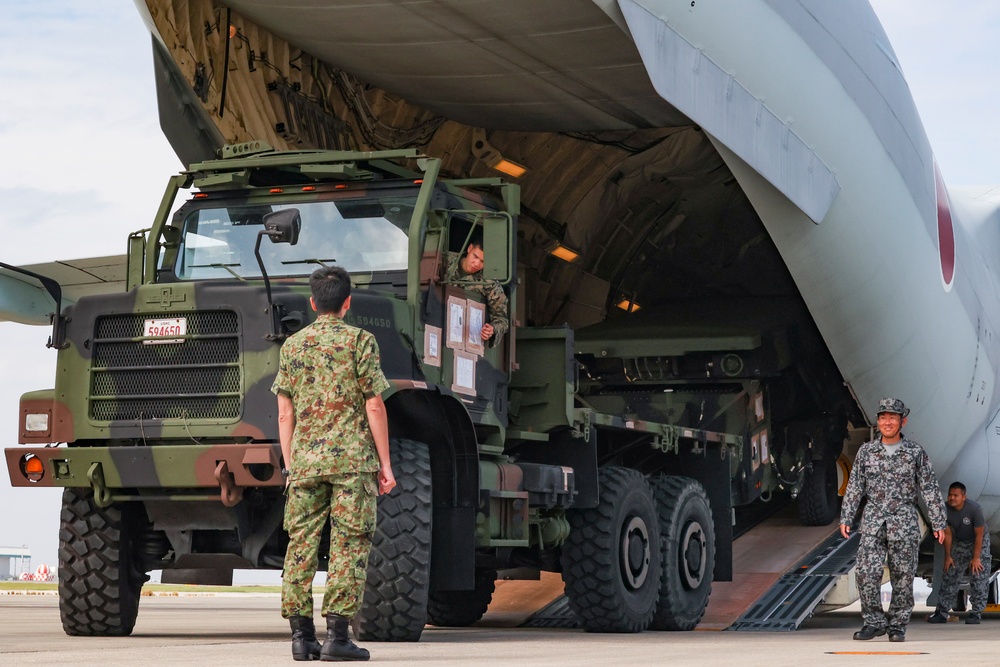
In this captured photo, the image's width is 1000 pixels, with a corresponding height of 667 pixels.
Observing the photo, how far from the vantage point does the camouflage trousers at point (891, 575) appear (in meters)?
8.83

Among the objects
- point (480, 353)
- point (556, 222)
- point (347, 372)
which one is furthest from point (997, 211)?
point (347, 372)

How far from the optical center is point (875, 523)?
894 cm

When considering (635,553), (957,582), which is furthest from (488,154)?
(957,582)

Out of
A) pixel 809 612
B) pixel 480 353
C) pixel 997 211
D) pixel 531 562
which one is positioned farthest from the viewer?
pixel 997 211

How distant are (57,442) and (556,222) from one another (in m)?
6.11

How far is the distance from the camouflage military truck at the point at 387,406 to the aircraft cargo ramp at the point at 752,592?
26.0 inches

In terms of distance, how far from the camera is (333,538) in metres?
5.87

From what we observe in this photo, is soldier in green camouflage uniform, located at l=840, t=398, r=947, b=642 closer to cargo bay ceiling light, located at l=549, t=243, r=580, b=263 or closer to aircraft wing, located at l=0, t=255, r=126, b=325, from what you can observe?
cargo bay ceiling light, located at l=549, t=243, r=580, b=263

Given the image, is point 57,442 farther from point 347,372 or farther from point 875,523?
point 875,523

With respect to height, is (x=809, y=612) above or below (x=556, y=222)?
below

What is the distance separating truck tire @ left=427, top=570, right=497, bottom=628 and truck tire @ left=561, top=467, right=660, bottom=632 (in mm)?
1511

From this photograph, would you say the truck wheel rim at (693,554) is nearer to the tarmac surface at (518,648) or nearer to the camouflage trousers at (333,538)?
the tarmac surface at (518,648)

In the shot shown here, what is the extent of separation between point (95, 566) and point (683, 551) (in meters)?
4.29

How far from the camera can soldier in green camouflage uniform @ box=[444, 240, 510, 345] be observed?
321 inches
